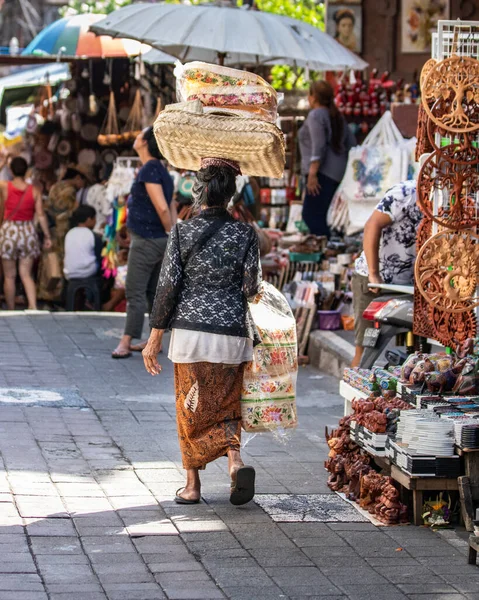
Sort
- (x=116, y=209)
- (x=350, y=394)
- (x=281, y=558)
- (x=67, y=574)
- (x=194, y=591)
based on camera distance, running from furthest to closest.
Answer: (x=116, y=209)
(x=350, y=394)
(x=281, y=558)
(x=67, y=574)
(x=194, y=591)

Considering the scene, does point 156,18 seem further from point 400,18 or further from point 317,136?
point 400,18

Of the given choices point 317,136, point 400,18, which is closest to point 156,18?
point 317,136

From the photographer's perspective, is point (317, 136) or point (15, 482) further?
point (317, 136)

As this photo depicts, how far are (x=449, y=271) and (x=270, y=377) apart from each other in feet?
4.28

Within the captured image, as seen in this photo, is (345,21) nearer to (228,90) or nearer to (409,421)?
(228,90)

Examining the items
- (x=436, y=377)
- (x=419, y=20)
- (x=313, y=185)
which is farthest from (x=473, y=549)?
(x=419, y=20)

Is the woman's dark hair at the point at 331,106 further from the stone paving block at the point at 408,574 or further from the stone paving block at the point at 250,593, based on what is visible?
the stone paving block at the point at 250,593

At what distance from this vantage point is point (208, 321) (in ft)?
19.8

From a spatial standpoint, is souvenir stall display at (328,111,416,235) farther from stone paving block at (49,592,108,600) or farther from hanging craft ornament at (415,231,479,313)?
stone paving block at (49,592,108,600)

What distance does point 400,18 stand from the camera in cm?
1547

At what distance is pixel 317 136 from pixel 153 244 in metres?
3.16

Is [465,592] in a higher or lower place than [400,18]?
lower

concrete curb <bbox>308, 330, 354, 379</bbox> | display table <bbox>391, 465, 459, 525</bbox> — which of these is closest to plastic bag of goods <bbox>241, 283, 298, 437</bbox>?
display table <bbox>391, 465, 459, 525</bbox>

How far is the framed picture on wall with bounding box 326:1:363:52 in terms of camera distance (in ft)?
50.2
